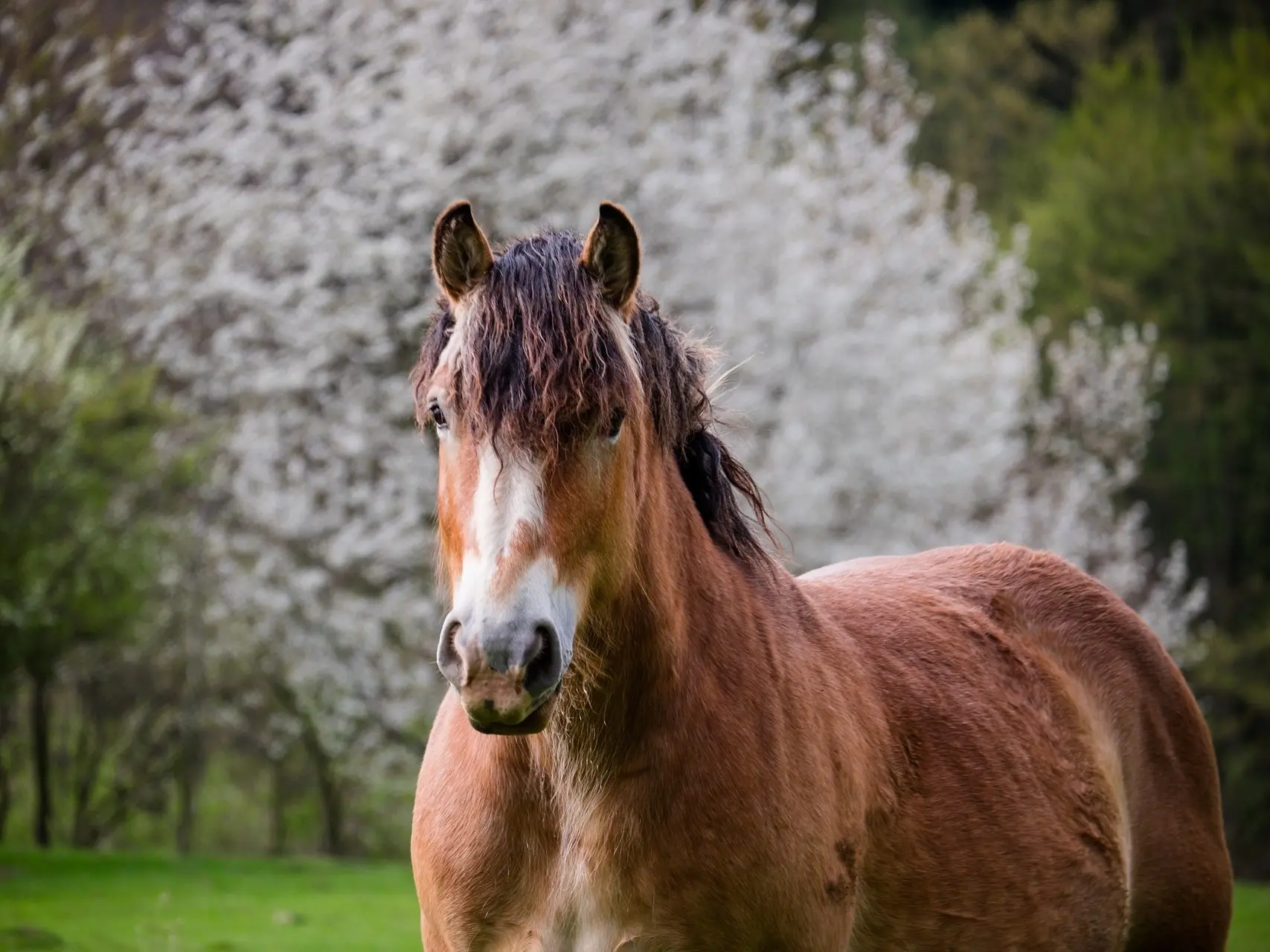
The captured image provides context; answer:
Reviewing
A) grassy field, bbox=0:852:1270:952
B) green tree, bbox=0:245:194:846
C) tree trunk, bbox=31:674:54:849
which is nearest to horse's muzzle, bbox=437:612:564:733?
grassy field, bbox=0:852:1270:952

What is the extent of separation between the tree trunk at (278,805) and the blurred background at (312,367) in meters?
0.08

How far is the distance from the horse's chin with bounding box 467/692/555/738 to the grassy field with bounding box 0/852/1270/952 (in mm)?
5153

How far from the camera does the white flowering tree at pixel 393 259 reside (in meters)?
13.5

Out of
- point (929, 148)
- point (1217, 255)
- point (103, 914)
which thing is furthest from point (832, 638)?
point (929, 148)

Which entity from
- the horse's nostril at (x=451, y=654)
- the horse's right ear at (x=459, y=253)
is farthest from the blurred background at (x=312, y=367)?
the horse's nostril at (x=451, y=654)

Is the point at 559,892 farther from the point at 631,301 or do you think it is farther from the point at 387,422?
the point at 387,422

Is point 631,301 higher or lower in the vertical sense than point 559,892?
higher

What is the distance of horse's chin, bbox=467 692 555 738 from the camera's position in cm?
248

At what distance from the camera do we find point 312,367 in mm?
13523

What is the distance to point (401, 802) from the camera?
1700 centimetres

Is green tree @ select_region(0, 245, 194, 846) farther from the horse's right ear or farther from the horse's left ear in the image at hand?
the horse's left ear

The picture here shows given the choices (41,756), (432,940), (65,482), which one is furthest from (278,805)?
(432,940)

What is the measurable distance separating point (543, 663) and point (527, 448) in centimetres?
43

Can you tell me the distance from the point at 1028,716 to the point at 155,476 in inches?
Answer: 407
